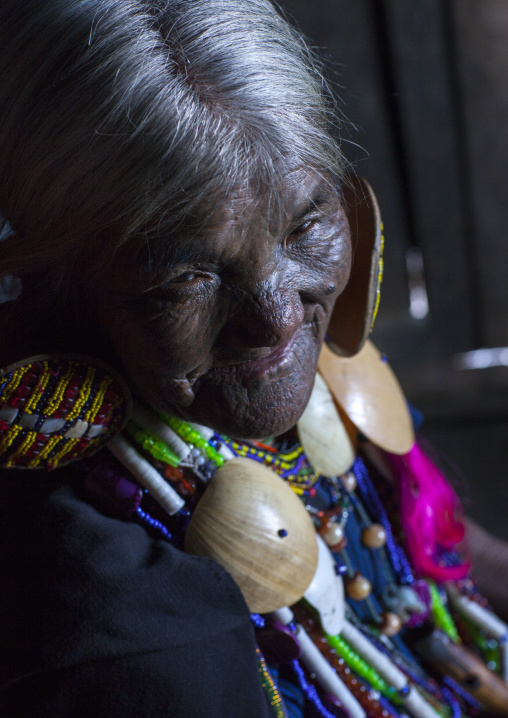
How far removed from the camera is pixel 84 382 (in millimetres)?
668

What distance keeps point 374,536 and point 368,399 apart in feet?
0.69

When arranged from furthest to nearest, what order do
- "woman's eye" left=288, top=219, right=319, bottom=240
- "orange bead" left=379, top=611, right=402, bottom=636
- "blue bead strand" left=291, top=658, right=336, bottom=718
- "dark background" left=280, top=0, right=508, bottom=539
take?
"dark background" left=280, top=0, right=508, bottom=539, "orange bead" left=379, top=611, right=402, bottom=636, "blue bead strand" left=291, top=658, right=336, bottom=718, "woman's eye" left=288, top=219, right=319, bottom=240

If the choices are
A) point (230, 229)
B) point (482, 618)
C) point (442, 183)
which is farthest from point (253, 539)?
point (442, 183)

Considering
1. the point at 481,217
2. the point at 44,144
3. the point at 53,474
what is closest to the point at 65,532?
the point at 53,474

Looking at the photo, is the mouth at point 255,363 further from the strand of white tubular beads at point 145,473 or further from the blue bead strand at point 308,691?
the blue bead strand at point 308,691

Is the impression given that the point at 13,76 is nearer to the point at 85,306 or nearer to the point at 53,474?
the point at 85,306

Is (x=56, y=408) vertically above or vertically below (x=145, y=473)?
above

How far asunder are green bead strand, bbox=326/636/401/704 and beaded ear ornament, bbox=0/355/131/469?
0.43 metres

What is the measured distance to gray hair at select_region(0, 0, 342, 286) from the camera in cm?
53

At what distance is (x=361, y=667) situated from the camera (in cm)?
90

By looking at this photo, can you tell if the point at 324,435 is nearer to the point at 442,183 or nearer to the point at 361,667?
the point at 361,667

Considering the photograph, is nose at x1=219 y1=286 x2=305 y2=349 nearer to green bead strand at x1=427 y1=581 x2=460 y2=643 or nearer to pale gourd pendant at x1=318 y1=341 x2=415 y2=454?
pale gourd pendant at x1=318 y1=341 x2=415 y2=454

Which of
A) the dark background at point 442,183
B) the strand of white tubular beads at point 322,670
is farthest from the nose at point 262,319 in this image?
the dark background at point 442,183

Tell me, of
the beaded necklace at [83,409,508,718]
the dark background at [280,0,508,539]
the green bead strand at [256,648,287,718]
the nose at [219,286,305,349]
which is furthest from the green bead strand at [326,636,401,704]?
the dark background at [280,0,508,539]
